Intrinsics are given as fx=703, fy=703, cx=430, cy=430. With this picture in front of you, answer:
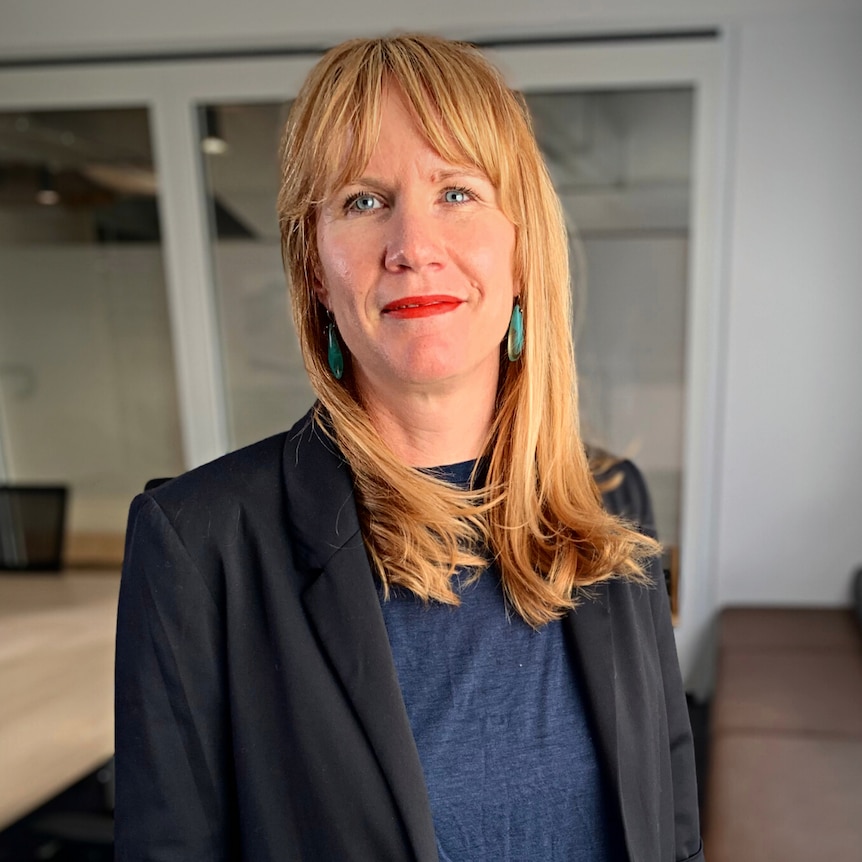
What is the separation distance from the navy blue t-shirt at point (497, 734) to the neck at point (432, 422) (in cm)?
16

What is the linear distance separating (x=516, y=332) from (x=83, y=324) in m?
3.11

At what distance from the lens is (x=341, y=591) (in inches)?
29.6

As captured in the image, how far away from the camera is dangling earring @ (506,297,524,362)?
85 cm

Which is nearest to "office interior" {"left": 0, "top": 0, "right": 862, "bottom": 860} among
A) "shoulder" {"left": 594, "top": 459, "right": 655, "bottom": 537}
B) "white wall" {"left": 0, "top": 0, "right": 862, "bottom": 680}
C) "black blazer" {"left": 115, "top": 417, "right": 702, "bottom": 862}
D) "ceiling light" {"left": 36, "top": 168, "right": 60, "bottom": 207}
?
"white wall" {"left": 0, "top": 0, "right": 862, "bottom": 680}

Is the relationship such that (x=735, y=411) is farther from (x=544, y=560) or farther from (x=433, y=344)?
(x=433, y=344)

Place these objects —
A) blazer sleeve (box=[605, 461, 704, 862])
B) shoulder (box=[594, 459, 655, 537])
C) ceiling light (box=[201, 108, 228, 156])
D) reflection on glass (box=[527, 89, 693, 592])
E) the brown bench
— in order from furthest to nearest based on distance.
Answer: ceiling light (box=[201, 108, 228, 156])
reflection on glass (box=[527, 89, 693, 592])
the brown bench
shoulder (box=[594, 459, 655, 537])
blazer sleeve (box=[605, 461, 704, 862])

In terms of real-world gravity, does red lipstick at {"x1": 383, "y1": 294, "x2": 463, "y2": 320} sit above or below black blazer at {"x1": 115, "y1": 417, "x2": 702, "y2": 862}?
above

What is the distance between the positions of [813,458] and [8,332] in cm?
366

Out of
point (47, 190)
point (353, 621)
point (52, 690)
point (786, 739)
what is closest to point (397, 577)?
point (353, 621)

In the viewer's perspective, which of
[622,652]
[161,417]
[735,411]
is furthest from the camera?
[161,417]

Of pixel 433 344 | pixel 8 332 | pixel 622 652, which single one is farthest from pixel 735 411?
pixel 8 332

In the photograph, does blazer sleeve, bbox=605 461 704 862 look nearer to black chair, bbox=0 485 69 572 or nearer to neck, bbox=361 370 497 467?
neck, bbox=361 370 497 467

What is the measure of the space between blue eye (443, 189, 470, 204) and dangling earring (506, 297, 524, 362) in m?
0.15

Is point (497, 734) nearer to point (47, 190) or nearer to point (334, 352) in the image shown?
point (334, 352)
